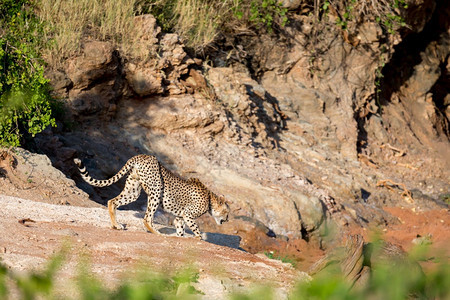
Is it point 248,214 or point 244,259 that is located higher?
point 244,259

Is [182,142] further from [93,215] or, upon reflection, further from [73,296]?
[73,296]

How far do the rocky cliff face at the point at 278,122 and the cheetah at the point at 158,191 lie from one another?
2.22 meters

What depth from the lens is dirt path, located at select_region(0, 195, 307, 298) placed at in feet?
17.5

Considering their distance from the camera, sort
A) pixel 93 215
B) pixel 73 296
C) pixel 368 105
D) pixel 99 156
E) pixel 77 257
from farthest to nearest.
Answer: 1. pixel 368 105
2. pixel 99 156
3. pixel 93 215
4. pixel 77 257
5. pixel 73 296

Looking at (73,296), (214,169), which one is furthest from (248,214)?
(73,296)

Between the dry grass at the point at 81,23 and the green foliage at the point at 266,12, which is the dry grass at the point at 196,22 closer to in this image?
the green foliage at the point at 266,12

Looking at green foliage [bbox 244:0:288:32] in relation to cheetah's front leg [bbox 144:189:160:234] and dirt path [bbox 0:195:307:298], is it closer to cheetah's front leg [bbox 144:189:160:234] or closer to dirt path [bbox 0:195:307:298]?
cheetah's front leg [bbox 144:189:160:234]

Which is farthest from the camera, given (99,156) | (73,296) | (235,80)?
(235,80)

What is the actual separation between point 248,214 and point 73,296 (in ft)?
24.6

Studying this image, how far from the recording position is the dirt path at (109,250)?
5.34m

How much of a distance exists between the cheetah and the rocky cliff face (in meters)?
2.22

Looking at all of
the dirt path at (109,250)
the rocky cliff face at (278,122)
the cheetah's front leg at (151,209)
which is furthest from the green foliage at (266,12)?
the dirt path at (109,250)

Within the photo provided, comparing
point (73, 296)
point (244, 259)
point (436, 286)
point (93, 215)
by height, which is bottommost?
point (93, 215)

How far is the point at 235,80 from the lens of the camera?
1417 cm
